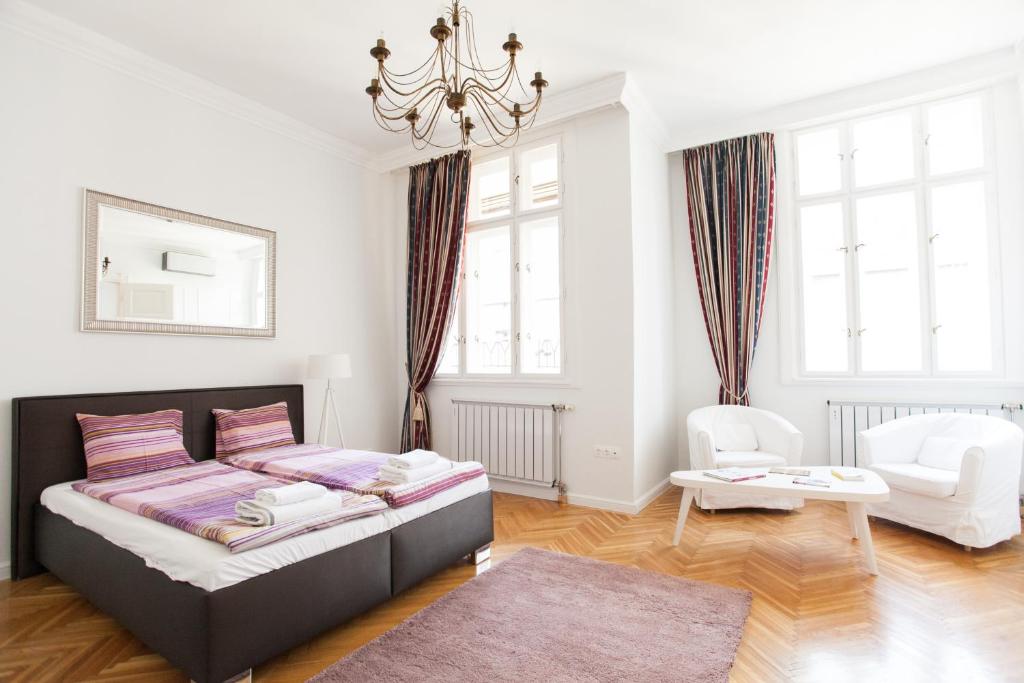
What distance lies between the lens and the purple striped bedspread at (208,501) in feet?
6.57

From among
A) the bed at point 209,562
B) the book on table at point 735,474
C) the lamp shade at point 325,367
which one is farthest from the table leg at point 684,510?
the lamp shade at point 325,367

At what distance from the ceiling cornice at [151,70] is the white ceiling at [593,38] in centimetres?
6

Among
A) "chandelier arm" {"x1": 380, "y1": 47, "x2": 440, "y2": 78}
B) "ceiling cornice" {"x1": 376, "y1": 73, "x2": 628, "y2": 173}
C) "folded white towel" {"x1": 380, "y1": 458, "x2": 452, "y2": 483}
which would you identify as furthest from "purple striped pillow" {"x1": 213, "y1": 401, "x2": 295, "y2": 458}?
"ceiling cornice" {"x1": 376, "y1": 73, "x2": 628, "y2": 173}

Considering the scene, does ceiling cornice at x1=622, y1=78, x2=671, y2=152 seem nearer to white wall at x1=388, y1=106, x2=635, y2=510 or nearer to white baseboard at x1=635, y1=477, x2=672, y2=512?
white wall at x1=388, y1=106, x2=635, y2=510

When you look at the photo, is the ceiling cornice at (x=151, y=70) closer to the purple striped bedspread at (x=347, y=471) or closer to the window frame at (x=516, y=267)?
the window frame at (x=516, y=267)

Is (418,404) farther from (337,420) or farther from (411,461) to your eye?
(411,461)

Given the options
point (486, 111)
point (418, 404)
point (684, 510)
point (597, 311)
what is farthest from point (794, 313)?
point (418, 404)

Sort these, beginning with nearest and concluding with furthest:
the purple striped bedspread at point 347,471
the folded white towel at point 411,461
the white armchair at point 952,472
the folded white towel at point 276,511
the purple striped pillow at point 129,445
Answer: the folded white towel at point 276,511, the purple striped bedspread at point 347,471, the folded white towel at point 411,461, the purple striped pillow at point 129,445, the white armchair at point 952,472

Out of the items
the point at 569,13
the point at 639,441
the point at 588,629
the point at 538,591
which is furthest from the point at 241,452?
the point at 569,13

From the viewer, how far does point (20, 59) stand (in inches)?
117

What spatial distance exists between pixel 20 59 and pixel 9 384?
6.07ft

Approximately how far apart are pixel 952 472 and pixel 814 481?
1.05 m

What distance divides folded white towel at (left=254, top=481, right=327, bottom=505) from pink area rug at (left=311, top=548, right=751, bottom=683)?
0.66 m

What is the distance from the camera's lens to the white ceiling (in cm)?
308
